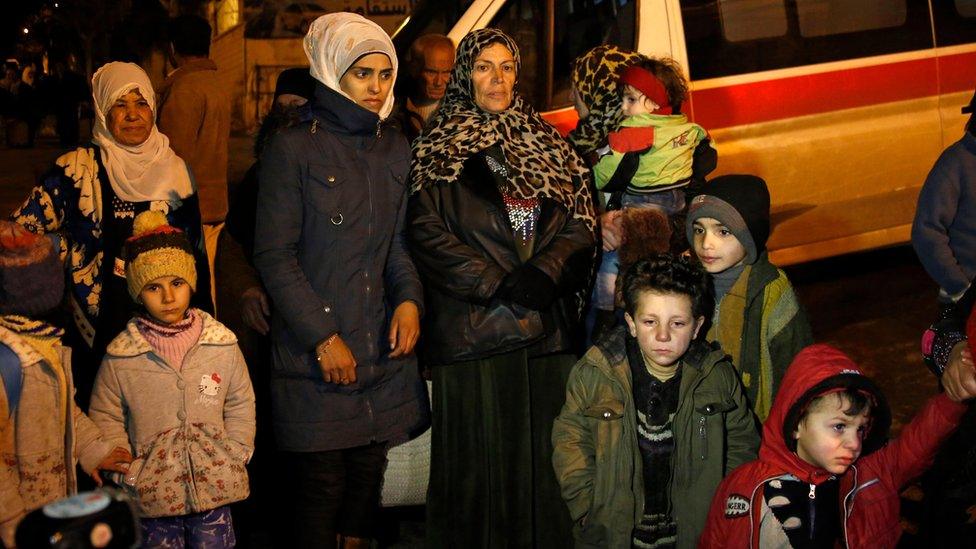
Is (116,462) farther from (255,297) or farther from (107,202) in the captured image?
(107,202)

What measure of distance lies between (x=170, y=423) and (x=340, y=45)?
55.3 inches

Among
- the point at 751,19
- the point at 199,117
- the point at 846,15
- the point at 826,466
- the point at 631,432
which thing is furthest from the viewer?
the point at 846,15

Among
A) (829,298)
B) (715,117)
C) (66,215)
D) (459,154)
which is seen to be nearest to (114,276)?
(66,215)

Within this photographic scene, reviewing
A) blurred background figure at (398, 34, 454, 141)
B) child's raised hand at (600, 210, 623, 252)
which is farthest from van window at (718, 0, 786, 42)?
child's raised hand at (600, 210, 623, 252)

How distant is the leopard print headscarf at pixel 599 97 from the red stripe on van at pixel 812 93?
187 centimetres

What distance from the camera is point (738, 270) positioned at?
4488mm

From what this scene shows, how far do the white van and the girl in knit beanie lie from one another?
296cm

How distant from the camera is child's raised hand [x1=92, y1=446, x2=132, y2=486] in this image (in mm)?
3934

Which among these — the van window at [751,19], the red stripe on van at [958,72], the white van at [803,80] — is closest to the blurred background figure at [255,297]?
the white van at [803,80]

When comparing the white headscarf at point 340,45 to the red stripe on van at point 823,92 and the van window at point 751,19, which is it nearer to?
the red stripe on van at point 823,92

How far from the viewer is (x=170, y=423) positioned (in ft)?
13.3

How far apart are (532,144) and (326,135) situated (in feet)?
2.57

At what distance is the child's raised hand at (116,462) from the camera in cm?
393

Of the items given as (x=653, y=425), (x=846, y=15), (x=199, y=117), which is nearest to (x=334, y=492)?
(x=653, y=425)
